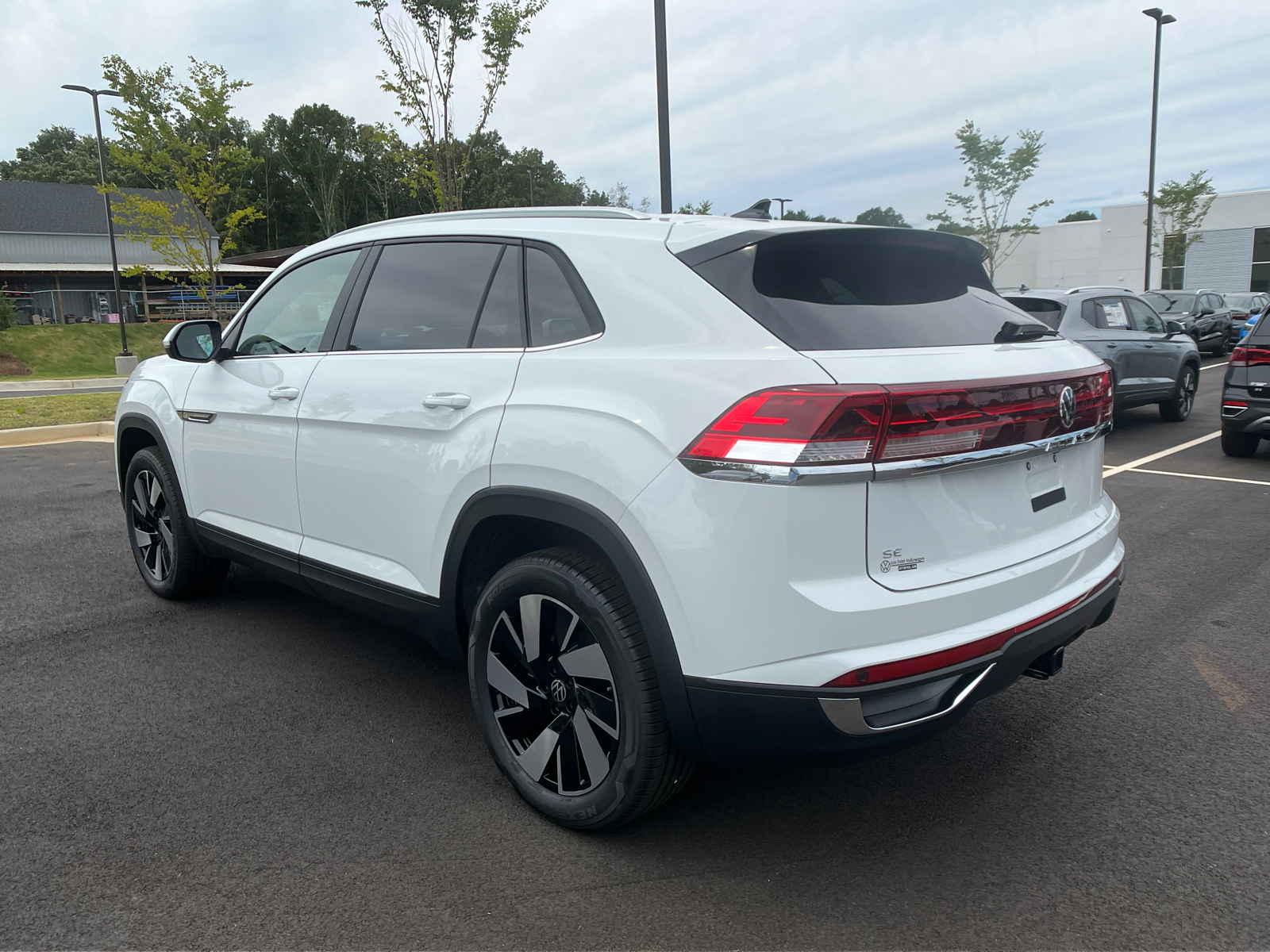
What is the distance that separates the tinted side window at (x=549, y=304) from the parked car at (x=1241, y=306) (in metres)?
26.4

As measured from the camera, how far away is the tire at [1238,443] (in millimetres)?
8977

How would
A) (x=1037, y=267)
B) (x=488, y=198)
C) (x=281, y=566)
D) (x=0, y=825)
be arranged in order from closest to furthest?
(x=0, y=825), (x=281, y=566), (x=1037, y=267), (x=488, y=198)

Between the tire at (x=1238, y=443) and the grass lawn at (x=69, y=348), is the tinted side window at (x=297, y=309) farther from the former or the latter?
the grass lawn at (x=69, y=348)

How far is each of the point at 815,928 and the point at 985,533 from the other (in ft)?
3.54

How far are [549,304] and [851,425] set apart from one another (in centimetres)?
110

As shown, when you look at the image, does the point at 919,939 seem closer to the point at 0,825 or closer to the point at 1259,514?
the point at 0,825

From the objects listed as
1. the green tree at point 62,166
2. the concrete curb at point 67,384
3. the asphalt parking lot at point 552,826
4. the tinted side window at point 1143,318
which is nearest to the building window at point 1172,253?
the tinted side window at point 1143,318

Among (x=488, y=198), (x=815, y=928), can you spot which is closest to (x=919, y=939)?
(x=815, y=928)

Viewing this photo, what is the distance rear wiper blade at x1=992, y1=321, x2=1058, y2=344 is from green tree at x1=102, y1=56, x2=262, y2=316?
66.4 feet

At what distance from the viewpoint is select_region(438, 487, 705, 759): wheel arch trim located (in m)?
2.30

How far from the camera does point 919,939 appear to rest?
7.23 feet

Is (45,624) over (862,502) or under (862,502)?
under

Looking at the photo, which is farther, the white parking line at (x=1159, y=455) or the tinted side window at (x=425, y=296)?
the white parking line at (x=1159, y=455)

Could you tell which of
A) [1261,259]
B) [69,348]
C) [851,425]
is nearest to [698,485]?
[851,425]
